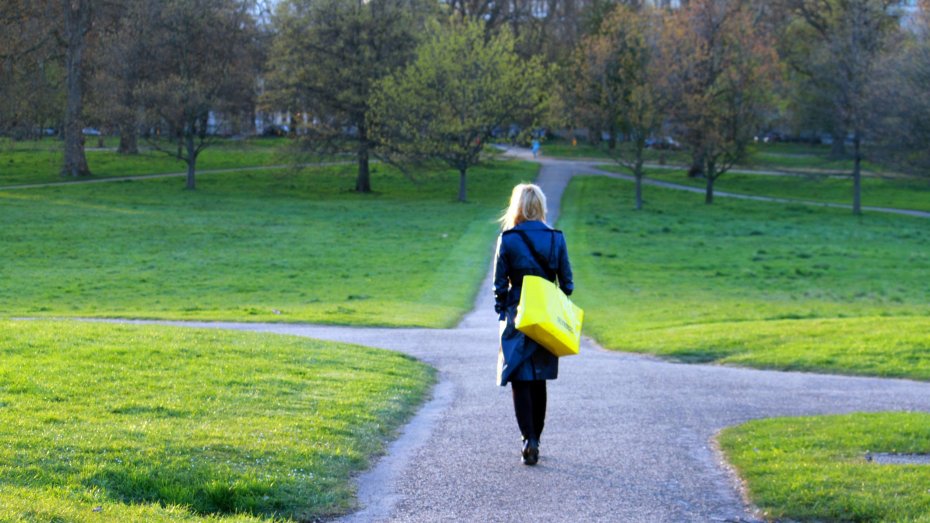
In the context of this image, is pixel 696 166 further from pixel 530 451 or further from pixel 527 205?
pixel 530 451

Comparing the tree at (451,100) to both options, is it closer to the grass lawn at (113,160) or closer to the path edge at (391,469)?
the grass lawn at (113,160)

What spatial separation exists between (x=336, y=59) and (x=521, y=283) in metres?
48.2

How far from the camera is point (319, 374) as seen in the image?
36.5 feet

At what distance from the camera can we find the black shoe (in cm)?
779

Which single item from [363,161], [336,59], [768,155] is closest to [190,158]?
[363,161]

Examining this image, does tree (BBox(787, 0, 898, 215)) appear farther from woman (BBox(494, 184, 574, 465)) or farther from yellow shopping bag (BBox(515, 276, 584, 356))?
yellow shopping bag (BBox(515, 276, 584, 356))

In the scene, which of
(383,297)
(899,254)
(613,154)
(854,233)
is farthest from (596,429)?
(613,154)

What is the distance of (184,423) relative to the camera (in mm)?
8039

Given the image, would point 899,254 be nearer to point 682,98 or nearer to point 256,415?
point 682,98

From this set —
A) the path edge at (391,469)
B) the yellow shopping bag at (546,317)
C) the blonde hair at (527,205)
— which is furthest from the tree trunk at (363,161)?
the yellow shopping bag at (546,317)

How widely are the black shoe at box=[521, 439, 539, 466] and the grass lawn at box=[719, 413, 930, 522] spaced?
1526mm

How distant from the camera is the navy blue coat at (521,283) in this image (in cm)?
782

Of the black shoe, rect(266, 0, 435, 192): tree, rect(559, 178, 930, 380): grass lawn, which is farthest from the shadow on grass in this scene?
rect(266, 0, 435, 192): tree

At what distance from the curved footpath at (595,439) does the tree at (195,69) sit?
1598 inches
